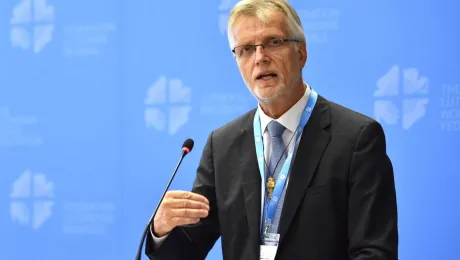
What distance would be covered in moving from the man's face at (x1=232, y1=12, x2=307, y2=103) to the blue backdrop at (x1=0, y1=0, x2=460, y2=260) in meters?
1.37

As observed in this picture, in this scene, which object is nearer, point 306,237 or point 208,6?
point 306,237

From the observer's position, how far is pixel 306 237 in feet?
7.39

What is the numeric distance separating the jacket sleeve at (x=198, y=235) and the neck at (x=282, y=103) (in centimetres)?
28

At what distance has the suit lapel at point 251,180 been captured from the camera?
2.31m

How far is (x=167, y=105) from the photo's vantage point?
13.6 ft

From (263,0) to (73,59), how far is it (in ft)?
7.20

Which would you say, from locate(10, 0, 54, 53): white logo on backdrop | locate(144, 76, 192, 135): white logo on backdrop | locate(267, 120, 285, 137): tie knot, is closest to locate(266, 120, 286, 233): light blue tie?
locate(267, 120, 285, 137): tie knot

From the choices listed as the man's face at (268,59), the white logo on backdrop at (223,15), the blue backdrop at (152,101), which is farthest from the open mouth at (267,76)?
the white logo on backdrop at (223,15)

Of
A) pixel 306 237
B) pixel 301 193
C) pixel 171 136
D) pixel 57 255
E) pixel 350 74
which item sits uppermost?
pixel 350 74

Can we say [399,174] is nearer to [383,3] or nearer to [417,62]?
[417,62]

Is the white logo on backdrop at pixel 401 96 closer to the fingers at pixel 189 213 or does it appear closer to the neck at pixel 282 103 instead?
the neck at pixel 282 103

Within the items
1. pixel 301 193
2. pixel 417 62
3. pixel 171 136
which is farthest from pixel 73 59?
pixel 301 193

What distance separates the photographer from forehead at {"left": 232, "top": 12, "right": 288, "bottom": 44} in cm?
243

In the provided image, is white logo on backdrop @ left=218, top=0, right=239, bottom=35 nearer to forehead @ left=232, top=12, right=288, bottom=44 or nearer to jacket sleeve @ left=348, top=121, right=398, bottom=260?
forehead @ left=232, top=12, right=288, bottom=44
